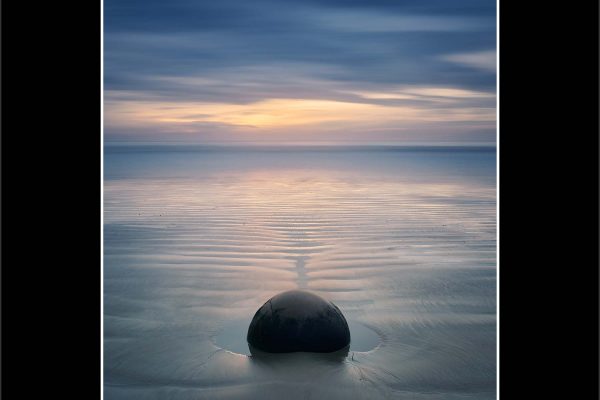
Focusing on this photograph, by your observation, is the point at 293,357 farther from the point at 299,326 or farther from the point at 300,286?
the point at 300,286

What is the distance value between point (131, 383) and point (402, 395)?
2468 mm

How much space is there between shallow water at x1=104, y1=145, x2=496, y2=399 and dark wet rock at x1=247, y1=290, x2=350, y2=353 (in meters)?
0.15

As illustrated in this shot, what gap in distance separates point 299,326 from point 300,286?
2.22m

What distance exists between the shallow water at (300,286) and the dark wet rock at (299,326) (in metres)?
0.15

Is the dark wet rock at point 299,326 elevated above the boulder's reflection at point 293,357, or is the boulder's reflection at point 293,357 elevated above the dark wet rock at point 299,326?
the dark wet rock at point 299,326

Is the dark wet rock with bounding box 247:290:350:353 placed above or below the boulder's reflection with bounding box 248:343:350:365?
above

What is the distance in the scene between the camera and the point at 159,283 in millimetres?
8078

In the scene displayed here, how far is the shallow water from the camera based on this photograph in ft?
17.6

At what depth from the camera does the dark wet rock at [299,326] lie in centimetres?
566

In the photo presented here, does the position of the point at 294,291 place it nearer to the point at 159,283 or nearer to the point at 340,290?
the point at 340,290

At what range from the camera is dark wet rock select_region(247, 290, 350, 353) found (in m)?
5.66

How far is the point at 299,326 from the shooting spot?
5.66 metres
